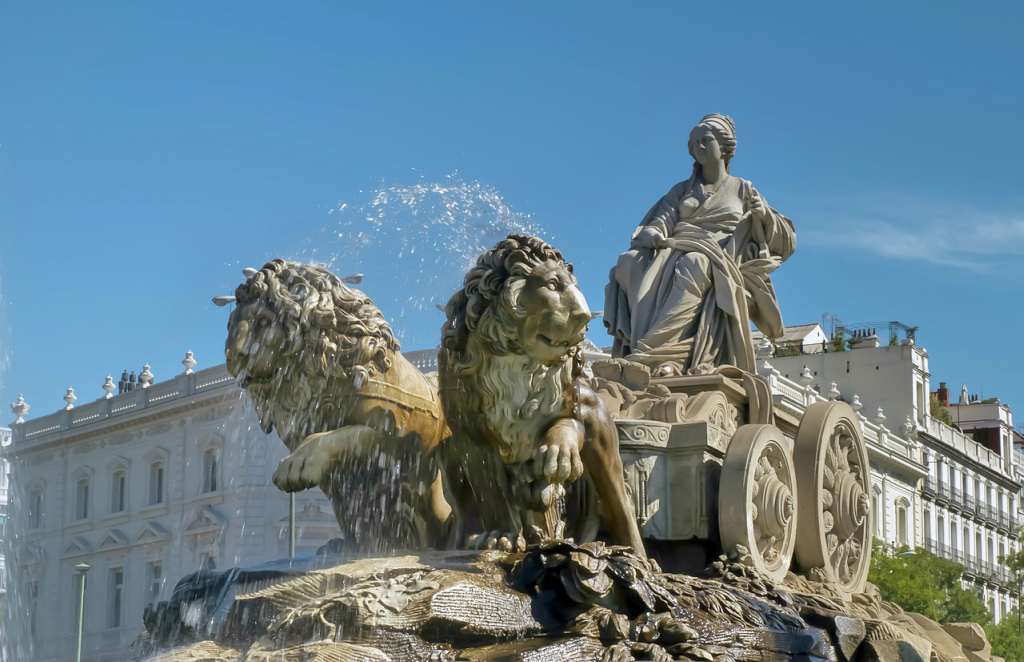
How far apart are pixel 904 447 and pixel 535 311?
5976 centimetres

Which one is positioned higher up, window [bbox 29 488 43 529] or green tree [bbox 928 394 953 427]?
green tree [bbox 928 394 953 427]

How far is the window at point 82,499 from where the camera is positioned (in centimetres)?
4825

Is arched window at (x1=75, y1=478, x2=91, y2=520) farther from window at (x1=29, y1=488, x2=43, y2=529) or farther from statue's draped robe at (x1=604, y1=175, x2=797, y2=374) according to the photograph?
statue's draped robe at (x1=604, y1=175, x2=797, y2=374)

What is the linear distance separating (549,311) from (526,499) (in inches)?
43.2

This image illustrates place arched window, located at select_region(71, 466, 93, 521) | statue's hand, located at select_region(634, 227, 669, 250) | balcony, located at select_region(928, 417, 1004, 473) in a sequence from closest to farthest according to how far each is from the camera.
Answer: statue's hand, located at select_region(634, 227, 669, 250), arched window, located at select_region(71, 466, 93, 521), balcony, located at select_region(928, 417, 1004, 473)

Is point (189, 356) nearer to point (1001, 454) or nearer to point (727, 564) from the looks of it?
point (727, 564)

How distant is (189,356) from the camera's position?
48.5 m

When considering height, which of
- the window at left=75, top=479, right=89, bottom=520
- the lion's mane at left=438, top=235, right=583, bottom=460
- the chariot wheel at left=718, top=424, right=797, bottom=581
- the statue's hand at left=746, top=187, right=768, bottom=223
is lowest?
the chariot wheel at left=718, top=424, right=797, bottom=581

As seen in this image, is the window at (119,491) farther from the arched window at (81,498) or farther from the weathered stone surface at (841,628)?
the weathered stone surface at (841,628)

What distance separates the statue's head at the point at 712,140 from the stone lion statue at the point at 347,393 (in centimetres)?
386

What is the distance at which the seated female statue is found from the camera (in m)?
11.8

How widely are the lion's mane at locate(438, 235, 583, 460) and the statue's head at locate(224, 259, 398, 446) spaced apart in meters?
0.56

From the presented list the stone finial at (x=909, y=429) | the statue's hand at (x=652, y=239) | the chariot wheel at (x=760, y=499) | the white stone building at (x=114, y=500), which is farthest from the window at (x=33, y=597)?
the stone finial at (x=909, y=429)

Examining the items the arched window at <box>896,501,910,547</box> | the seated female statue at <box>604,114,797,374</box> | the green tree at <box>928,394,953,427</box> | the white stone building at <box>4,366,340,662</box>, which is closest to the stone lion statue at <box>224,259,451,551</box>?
the seated female statue at <box>604,114,797,374</box>
